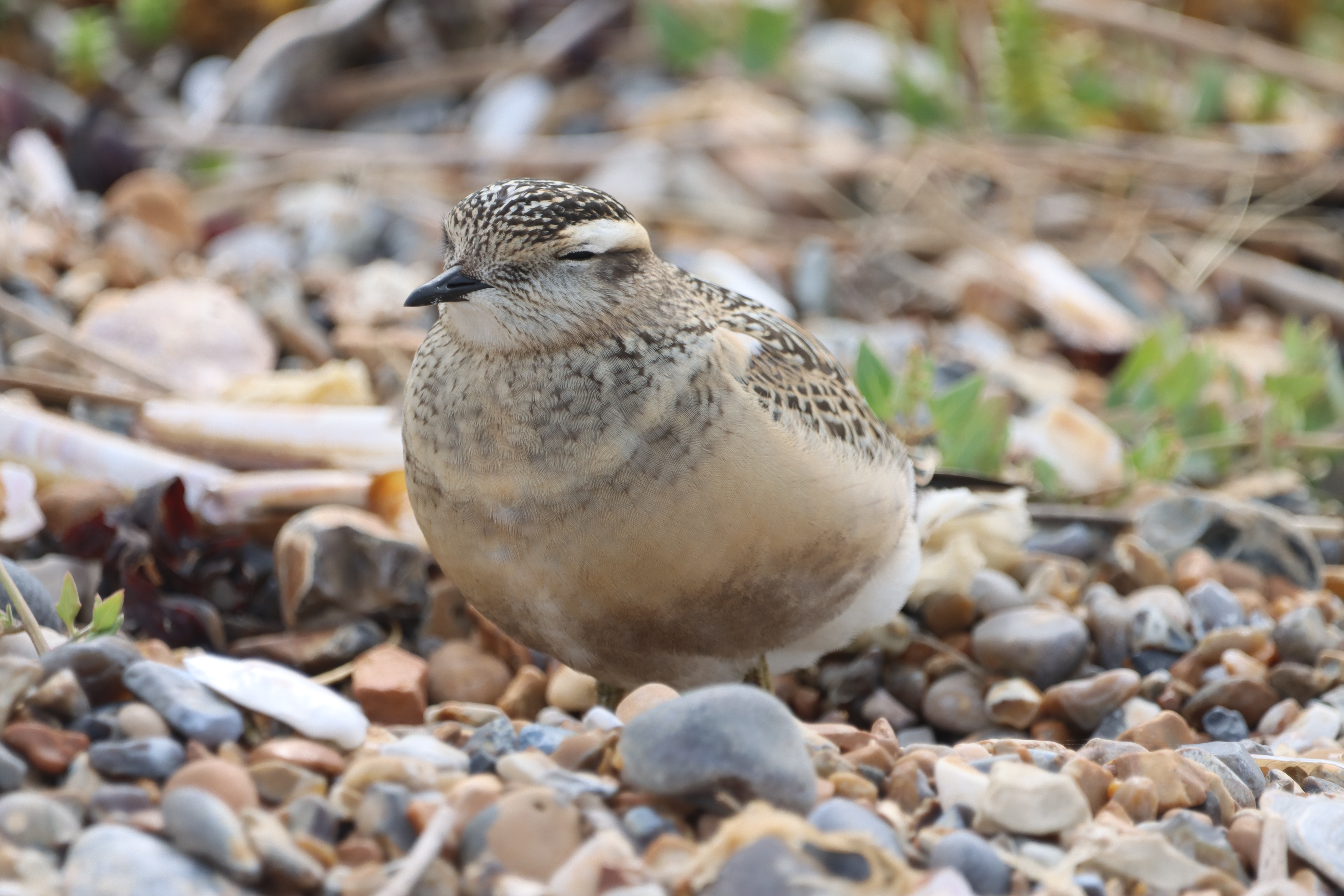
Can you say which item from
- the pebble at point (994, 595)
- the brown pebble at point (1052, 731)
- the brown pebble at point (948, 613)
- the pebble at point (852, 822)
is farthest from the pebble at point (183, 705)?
the pebble at point (994, 595)

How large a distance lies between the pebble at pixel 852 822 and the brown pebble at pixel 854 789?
10 centimetres

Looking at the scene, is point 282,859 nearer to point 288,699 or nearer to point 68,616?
point 288,699

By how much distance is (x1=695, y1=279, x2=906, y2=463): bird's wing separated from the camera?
344 cm

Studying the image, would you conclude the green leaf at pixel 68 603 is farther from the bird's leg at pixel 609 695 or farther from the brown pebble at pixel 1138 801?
the brown pebble at pixel 1138 801

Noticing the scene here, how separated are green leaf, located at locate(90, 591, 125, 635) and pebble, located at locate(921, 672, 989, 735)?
2.22 m

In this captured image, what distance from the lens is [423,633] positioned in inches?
171

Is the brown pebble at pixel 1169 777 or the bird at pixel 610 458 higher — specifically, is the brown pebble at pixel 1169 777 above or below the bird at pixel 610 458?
below

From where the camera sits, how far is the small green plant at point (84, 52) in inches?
285

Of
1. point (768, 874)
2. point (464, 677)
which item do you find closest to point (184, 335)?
point (464, 677)

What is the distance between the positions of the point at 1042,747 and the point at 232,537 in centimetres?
248

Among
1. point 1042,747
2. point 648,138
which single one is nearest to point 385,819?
point 1042,747

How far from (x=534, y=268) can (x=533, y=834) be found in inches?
55.3

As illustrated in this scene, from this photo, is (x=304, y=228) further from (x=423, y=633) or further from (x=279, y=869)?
(x=279, y=869)

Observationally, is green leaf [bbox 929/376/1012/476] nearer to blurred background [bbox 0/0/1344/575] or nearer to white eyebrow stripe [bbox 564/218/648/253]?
blurred background [bbox 0/0/1344/575]
